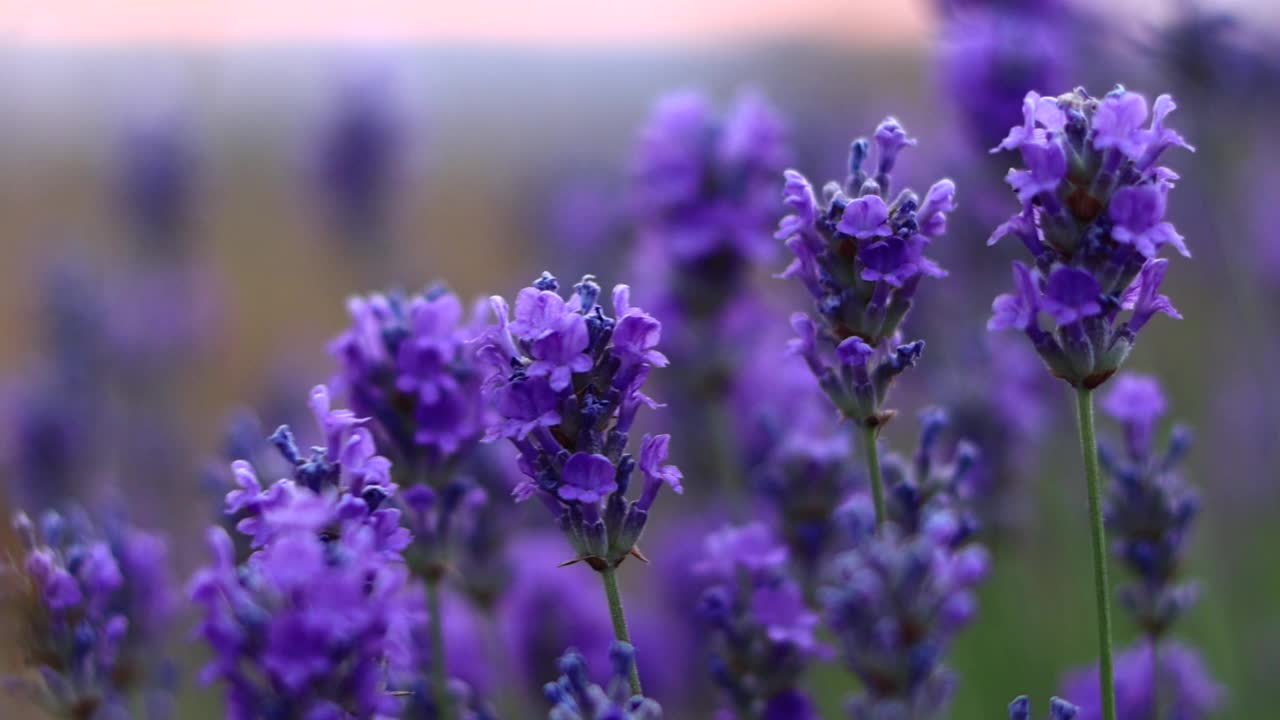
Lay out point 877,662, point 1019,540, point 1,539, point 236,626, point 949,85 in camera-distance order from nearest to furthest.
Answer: point 236,626, point 877,662, point 1,539, point 1019,540, point 949,85

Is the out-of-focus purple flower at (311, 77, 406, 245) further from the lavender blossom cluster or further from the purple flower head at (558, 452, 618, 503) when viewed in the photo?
the purple flower head at (558, 452, 618, 503)

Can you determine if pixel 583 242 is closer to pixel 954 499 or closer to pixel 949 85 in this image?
pixel 949 85

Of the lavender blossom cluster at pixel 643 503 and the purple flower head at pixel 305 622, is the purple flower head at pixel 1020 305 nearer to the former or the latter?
the lavender blossom cluster at pixel 643 503

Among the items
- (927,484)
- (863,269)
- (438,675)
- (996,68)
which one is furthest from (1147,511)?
(996,68)

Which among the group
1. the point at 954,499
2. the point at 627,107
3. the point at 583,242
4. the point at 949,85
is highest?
the point at 627,107

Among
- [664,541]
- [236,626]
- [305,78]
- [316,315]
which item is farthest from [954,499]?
[305,78]

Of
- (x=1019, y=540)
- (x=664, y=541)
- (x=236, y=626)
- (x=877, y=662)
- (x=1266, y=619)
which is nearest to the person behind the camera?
(x=236, y=626)
